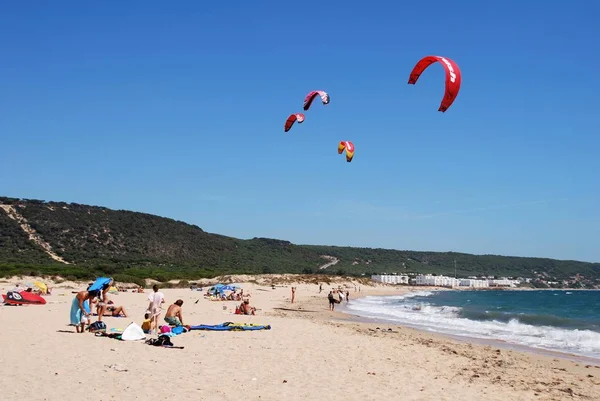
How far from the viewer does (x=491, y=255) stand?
614 feet

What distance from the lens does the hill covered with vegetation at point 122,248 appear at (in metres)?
47.8

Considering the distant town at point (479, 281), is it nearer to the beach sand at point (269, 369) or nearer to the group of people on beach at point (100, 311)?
the beach sand at point (269, 369)

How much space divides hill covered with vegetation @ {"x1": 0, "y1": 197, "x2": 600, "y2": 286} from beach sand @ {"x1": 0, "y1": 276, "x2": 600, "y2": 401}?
2660cm

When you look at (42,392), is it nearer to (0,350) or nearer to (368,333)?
(0,350)

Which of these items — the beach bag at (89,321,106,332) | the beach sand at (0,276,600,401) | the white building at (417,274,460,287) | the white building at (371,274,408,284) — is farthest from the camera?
the white building at (417,274,460,287)

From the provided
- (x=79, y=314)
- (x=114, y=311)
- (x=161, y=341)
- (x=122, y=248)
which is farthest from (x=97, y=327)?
(x=122, y=248)

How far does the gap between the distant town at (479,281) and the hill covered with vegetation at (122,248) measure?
13.0 m

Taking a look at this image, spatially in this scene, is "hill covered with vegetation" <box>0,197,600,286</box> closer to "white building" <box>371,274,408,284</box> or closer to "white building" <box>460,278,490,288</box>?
"white building" <box>371,274,408,284</box>

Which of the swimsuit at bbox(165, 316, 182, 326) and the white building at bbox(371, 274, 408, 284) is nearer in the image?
the swimsuit at bbox(165, 316, 182, 326)

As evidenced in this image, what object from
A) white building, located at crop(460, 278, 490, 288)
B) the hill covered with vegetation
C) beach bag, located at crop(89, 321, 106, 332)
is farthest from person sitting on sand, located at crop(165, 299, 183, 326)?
white building, located at crop(460, 278, 490, 288)

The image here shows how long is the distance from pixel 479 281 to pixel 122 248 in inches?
3585

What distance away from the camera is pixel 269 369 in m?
8.76

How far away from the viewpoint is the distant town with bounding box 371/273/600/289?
4192 inches

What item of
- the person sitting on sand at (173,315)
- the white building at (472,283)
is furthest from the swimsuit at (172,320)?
the white building at (472,283)
